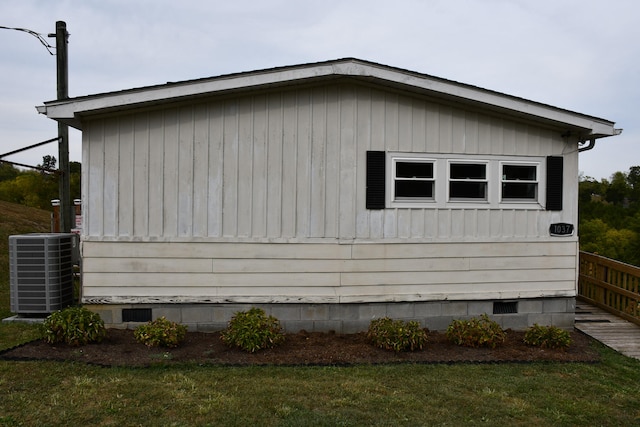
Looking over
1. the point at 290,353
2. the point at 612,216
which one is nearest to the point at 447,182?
the point at 290,353

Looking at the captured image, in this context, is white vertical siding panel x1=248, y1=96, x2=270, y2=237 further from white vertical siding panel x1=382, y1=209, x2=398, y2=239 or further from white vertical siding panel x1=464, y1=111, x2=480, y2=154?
white vertical siding panel x1=464, y1=111, x2=480, y2=154

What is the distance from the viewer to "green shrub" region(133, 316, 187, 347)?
6.09m

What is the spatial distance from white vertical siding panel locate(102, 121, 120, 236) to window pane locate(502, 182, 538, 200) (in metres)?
5.91

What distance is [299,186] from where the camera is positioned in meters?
7.00

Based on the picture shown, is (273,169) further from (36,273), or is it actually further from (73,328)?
(36,273)

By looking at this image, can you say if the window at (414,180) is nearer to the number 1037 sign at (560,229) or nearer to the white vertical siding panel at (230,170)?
the number 1037 sign at (560,229)

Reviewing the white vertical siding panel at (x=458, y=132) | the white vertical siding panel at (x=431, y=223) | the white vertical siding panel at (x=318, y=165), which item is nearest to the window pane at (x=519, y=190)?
the white vertical siding panel at (x=458, y=132)

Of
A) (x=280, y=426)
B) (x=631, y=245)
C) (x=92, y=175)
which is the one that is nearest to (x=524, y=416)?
(x=280, y=426)

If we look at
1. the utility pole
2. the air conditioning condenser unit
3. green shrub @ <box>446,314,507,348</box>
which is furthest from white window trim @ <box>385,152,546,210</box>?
the utility pole

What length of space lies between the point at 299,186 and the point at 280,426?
3732 millimetres

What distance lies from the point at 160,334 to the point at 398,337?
3130mm

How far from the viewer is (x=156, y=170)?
6832 millimetres

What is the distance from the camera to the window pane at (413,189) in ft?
23.6

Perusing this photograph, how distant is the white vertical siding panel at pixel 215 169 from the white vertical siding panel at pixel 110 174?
1337mm
